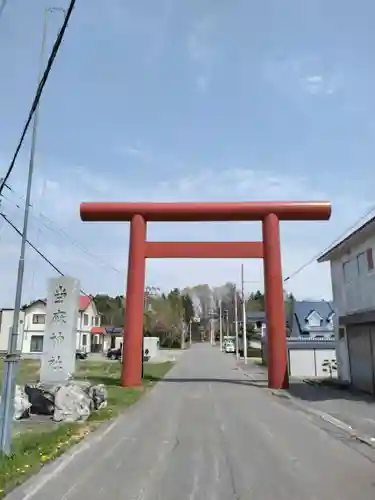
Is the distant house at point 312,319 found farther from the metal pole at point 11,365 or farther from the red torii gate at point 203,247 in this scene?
the metal pole at point 11,365

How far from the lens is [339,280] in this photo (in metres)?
21.0

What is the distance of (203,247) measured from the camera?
2111 cm

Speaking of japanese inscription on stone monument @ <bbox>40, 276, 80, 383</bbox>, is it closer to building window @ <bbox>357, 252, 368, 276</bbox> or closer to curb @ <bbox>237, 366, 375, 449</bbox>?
curb @ <bbox>237, 366, 375, 449</bbox>

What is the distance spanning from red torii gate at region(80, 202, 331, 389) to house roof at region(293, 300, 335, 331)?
26.5 m

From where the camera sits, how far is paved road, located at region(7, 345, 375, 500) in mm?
5570

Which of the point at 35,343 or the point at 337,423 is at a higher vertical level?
the point at 35,343

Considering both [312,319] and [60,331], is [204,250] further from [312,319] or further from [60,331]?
[312,319]

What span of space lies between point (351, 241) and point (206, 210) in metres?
6.04

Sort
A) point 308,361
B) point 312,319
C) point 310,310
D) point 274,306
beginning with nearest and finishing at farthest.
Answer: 1. point 274,306
2. point 308,361
3. point 312,319
4. point 310,310

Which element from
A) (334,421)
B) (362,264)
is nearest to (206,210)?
(362,264)

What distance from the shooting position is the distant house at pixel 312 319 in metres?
44.6

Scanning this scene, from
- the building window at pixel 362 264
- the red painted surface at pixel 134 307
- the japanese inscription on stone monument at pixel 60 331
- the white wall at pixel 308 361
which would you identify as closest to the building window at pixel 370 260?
the building window at pixel 362 264

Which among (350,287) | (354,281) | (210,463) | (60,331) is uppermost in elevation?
(354,281)

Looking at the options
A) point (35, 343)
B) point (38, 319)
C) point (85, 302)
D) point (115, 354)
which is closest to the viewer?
point (115, 354)
